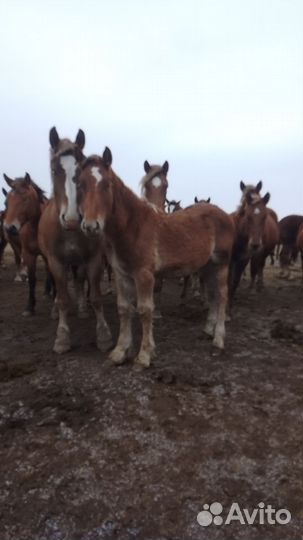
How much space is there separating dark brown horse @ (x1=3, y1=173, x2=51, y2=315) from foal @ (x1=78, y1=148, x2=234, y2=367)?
9.83 feet

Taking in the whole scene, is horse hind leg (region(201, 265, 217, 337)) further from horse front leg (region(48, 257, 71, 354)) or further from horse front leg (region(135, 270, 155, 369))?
horse front leg (region(48, 257, 71, 354))

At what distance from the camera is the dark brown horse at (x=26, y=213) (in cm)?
855

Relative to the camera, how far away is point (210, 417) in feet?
16.4

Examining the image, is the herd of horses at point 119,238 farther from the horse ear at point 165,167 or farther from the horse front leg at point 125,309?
the horse ear at point 165,167

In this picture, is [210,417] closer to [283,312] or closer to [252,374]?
[252,374]

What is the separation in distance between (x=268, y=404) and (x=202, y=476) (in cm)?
162

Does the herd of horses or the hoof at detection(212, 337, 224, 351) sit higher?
the herd of horses

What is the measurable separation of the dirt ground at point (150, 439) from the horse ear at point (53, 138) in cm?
319

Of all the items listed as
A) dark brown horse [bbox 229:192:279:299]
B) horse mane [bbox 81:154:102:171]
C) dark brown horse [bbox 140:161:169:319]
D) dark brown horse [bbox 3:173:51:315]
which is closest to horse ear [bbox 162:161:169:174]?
dark brown horse [bbox 140:161:169:319]

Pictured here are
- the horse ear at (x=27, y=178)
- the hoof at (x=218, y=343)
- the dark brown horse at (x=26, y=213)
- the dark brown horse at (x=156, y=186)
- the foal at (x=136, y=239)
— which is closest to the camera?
the foal at (x=136, y=239)

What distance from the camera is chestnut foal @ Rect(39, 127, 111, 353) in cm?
617

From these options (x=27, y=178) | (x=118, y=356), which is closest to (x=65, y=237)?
Result: (x=118, y=356)

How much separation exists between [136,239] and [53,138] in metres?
2.01

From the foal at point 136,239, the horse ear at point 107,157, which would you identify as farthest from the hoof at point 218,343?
the horse ear at point 107,157
